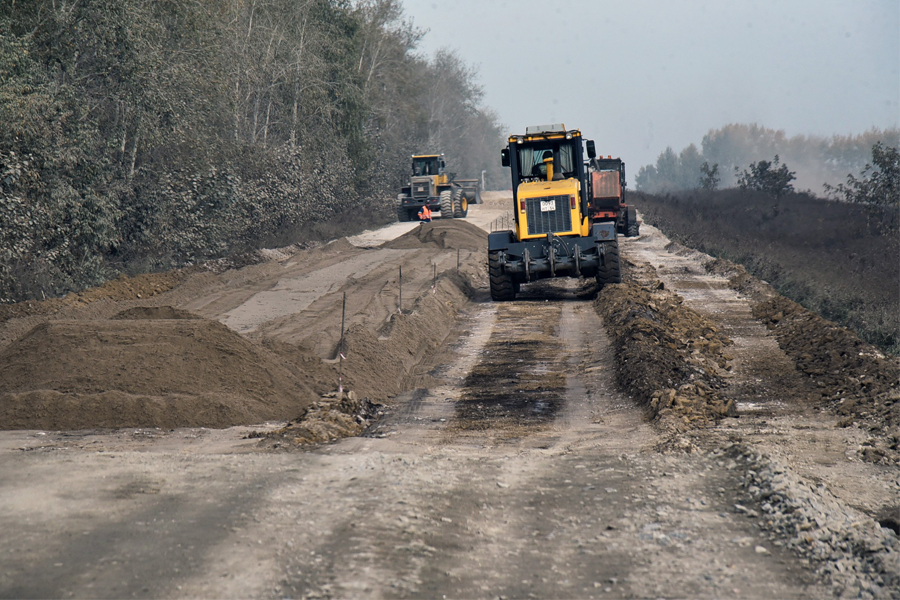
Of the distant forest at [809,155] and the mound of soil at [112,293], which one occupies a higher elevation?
the distant forest at [809,155]

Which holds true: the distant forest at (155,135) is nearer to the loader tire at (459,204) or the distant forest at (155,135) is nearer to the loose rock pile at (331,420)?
the loader tire at (459,204)

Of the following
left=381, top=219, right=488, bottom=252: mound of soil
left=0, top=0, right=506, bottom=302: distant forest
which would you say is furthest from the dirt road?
left=381, top=219, right=488, bottom=252: mound of soil

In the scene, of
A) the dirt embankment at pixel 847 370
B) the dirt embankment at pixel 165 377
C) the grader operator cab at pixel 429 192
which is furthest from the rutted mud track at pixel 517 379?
the grader operator cab at pixel 429 192

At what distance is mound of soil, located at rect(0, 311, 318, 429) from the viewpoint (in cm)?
881

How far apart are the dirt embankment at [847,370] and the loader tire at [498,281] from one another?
5.20m

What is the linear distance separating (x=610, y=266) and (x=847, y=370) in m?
7.37

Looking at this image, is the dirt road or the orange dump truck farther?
the orange dump truck

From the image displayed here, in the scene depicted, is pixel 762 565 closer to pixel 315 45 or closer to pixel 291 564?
pixel 291 564

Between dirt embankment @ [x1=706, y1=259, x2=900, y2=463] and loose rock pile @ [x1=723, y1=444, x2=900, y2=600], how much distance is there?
6.15 ft

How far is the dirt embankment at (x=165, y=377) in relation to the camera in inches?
348

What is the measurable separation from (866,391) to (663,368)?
2.40m

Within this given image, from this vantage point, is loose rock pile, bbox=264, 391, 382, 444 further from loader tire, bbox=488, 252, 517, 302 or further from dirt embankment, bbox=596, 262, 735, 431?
loader tire, bbox=488, 252, 517, 302

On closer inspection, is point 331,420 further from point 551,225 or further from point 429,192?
point 429,192

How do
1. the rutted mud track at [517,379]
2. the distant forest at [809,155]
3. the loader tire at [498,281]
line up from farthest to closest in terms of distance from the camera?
the distant forest at [809,155]
the loader tire at [498,281]
the rutted mud track at [517,379]
